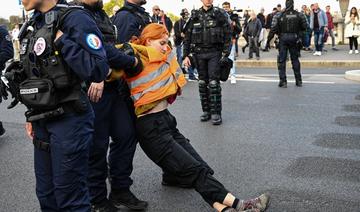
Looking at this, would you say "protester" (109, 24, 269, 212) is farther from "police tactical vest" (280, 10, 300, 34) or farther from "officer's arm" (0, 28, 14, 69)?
"police tactical vest" (280, 10, 300, 34)

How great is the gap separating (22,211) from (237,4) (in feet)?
93.3

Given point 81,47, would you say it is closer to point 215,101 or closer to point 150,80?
point 150,80

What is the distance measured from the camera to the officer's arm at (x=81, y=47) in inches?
112

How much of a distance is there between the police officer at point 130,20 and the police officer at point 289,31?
6731 millimetres

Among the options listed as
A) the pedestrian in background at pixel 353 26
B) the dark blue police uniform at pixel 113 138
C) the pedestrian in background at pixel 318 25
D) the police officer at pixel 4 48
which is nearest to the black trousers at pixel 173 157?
the dark blue police uniform at pixel 113 138

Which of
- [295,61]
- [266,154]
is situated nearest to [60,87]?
[266,154]


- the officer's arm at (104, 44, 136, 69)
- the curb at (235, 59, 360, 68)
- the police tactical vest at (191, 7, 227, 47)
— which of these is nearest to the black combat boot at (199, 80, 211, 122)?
the police tactical vest at (191, 7, 227, 47)

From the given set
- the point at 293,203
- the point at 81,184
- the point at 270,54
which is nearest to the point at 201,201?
the point at 293,203

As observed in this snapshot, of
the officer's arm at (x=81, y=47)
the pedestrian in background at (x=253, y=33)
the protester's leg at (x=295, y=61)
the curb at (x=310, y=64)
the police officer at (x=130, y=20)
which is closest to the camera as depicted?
the officer's arm at (x=81, y=47)

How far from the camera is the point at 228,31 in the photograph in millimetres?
7039

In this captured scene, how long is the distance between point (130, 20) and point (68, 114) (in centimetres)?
148

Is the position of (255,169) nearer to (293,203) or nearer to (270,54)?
(293,203)

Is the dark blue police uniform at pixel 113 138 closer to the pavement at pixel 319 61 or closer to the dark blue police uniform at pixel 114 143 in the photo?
the dark blue police uniform at pixel 114 143

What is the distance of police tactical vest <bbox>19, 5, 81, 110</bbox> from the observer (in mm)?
2887
